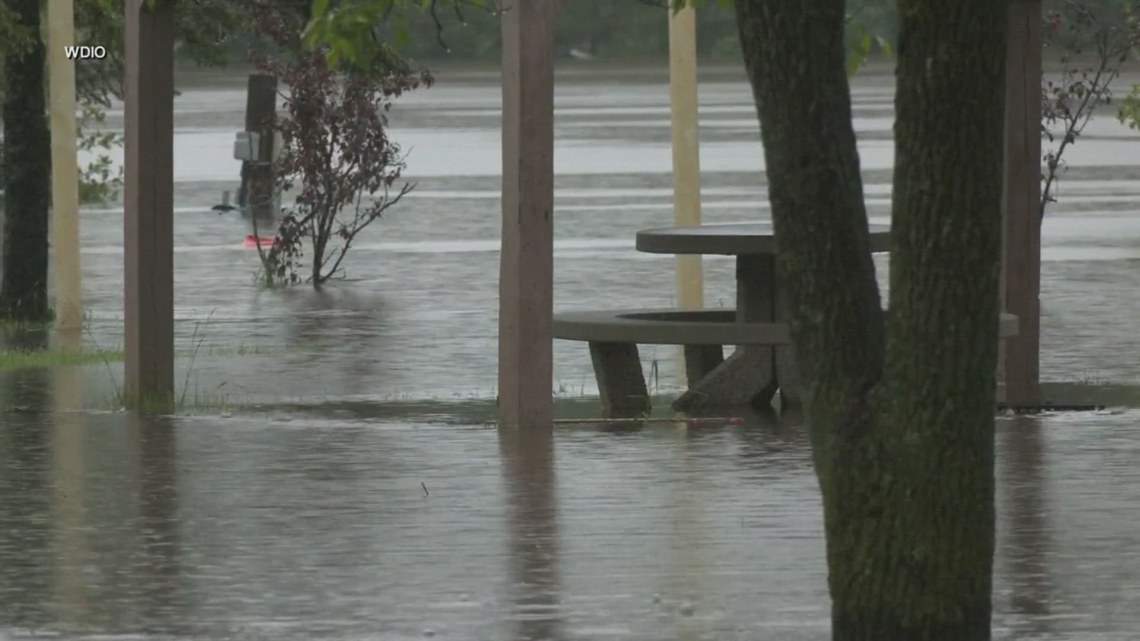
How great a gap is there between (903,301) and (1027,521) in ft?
10.2

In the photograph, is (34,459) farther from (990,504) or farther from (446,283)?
(446,283)

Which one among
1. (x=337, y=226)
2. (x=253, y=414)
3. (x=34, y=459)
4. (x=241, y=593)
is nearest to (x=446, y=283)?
(x=337, y=226)

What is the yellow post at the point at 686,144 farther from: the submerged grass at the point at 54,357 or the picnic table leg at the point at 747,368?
the picnic table leg at the point at 747,368

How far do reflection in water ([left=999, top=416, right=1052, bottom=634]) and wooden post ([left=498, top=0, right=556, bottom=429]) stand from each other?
6.57 ft

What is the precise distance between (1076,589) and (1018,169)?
5.06m

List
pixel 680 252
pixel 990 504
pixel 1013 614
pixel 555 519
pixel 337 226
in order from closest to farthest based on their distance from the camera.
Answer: pixel 990 504 < pixel 1013 614 < pixel 555 519 < pixel 680 252 < pixel 337 226

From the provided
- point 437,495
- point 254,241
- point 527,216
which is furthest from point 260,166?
point 437,495

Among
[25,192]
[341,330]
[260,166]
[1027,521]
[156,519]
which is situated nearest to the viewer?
Answer: [1027,521]

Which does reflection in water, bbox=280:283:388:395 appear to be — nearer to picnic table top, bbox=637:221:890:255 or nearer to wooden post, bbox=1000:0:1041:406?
picnic table top, bbox=637:221:890:255

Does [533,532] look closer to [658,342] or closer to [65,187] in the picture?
[658,342]

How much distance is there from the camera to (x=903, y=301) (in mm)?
6082

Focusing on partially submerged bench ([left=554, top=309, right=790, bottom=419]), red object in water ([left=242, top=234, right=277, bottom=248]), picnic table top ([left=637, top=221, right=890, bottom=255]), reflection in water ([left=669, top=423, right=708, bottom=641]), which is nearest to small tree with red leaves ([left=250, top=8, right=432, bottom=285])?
red object in water ([left=242, top=234, right=277, bottom=248])

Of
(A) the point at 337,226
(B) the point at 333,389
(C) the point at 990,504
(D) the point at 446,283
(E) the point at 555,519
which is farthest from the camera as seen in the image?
(A) the point at 337,226

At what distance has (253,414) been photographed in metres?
12.6
